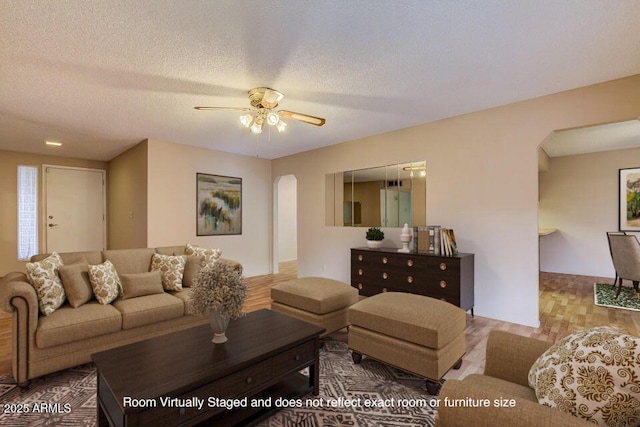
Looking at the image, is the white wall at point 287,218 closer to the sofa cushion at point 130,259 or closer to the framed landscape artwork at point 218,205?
the framed landscape artwork at point 218,205

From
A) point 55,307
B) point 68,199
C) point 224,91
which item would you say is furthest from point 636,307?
point 68,199

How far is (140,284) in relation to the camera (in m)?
2.85

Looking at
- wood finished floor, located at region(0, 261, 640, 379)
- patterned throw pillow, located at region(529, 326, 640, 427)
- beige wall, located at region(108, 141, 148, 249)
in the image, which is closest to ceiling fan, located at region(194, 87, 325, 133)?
wood finished floor, located at region(0, 261, 640, 379)

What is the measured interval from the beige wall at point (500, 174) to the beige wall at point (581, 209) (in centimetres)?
399

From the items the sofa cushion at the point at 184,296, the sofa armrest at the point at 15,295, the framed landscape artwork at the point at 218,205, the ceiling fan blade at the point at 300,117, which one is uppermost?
the ceiling fan blade at the point at 300,117

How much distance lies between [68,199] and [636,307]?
9.73 m

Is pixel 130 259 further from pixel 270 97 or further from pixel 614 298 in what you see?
pixel 614 298

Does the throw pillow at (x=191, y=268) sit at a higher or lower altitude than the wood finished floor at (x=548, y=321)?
higher

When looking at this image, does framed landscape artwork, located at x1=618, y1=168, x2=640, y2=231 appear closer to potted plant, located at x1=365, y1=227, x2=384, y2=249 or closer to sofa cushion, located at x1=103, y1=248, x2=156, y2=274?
potted plant, located at x1=365, y1=227, x2=384, y2=249

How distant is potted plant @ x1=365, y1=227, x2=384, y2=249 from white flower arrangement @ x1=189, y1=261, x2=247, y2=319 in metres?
2.81

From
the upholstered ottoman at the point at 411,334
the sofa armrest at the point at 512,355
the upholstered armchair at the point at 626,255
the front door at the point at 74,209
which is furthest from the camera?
the front door at the point at 74,209

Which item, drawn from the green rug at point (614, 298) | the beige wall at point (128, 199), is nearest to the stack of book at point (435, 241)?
the green rug at point (614, 298)

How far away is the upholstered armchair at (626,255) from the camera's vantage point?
13.5 feet

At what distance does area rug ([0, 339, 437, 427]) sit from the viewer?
1.78 metres
